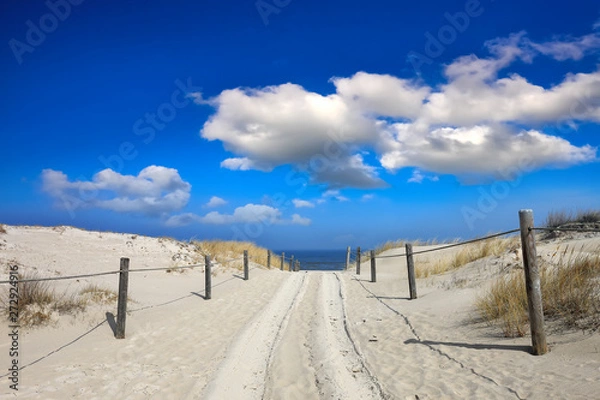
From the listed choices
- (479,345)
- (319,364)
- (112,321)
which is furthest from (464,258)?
(112,321)

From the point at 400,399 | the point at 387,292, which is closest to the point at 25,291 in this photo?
the point at 400,399

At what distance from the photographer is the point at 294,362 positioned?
228 inches

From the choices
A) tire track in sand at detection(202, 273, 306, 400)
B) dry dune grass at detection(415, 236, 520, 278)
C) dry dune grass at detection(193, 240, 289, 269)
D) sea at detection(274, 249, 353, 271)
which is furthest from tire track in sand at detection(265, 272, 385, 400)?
sea at detection(274, 249, 353, 271)

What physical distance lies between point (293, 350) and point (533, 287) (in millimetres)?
3688

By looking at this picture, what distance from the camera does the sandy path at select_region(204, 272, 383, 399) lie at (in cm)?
470

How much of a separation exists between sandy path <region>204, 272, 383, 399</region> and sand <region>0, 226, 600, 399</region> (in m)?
0.02

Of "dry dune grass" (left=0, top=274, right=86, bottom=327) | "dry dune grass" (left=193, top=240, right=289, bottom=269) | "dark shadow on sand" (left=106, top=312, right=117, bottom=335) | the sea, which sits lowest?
the sea

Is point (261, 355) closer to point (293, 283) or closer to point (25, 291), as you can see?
point (25, 291)

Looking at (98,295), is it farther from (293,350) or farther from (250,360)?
(293,350)

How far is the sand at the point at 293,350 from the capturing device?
4652 millimetres

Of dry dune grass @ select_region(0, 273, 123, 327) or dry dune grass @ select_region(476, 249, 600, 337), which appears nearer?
dry dune grass @ select_region(476, 249, 600, 337)

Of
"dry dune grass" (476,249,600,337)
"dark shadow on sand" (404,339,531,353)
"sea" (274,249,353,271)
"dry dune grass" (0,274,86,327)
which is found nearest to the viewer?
"dark shadow on sand" (404,339,531,353)

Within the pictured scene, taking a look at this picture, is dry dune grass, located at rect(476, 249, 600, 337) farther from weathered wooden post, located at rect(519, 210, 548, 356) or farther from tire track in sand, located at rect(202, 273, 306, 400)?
tire track in sand, located at rect(202, 273, 306, 400)

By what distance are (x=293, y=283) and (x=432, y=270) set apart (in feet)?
19.0
